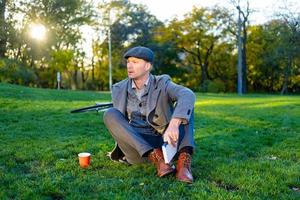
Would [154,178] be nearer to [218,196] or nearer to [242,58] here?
[218,196]

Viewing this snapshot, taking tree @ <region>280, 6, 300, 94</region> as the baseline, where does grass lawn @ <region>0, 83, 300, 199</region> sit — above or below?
below

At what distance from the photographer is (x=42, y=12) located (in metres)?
20.7

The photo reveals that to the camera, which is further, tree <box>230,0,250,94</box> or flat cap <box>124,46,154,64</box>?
tree <box>230,0,250,94</box>

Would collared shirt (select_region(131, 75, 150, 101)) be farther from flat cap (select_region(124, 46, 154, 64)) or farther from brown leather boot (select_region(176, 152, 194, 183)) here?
brown leather boot (select_region(176, 152, 194, 183))

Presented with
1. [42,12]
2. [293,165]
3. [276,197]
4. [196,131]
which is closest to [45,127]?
[196,131]

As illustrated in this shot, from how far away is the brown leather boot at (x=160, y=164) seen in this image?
14.4ft

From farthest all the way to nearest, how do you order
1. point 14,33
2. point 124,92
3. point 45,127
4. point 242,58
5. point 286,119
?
point 242,58
point 14,33
point 286,119
point 45,127
point 124,92

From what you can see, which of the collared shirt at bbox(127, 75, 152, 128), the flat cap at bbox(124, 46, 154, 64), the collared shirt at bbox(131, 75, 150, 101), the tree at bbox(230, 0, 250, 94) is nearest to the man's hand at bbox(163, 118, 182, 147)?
the collared shirt at bbox(127, 75, 152, 128)

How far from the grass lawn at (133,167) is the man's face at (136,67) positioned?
43.4 inches

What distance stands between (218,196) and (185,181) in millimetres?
550

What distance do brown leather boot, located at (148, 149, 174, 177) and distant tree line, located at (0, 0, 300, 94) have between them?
40.0 meters

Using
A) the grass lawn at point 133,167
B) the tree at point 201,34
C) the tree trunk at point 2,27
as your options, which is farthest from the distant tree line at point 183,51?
the grass lawn at point 133,167

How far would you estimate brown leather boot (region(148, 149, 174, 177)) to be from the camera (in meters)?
4.40

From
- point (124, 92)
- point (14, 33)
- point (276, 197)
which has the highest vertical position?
point (14, 33)
